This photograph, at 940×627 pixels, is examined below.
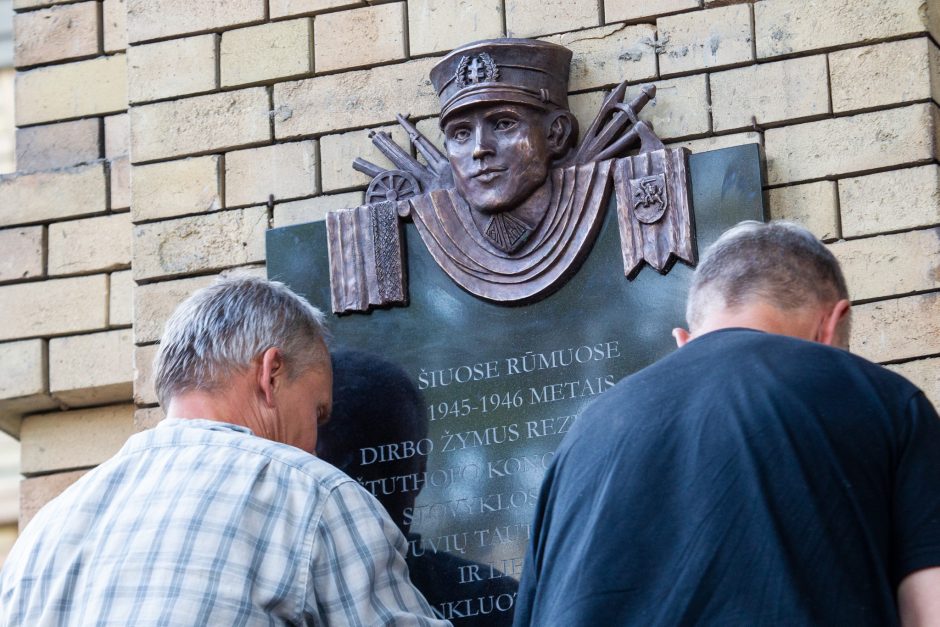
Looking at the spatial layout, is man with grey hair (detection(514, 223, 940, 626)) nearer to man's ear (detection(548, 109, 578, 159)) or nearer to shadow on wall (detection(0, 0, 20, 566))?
man's ear (detection(548, 109, 578, 159))

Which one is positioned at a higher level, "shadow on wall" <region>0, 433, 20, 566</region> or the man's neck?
the man's neck

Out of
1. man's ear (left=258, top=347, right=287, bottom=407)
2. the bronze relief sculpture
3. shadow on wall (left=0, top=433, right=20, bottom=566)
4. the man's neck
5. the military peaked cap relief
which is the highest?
the military peaked cap relief

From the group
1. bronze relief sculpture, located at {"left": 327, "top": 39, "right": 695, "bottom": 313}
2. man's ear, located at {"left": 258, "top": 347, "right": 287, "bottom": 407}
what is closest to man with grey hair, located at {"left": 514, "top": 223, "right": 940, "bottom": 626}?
man's ear, located at {"left": 258, "top": 347, "right": 287, "bottom": 407}

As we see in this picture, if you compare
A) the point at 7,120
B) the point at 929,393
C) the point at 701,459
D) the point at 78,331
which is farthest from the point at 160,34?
the point at 7,120

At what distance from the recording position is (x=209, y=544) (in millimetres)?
3033

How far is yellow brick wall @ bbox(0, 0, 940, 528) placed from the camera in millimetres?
4582

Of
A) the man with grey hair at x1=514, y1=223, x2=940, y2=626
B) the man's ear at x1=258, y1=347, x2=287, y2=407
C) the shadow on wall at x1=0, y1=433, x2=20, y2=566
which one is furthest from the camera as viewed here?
the shadow on wall at x1=0, y1=433, x2=20, y2=566

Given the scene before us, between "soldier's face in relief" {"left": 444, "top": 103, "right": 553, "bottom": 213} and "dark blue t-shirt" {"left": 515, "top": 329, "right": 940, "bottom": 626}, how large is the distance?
1.86 metres

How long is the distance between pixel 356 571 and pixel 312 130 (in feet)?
7.96

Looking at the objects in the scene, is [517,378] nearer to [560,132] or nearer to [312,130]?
[560,132]

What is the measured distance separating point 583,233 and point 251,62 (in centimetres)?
138

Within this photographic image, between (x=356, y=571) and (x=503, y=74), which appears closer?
(x=356, y=571)

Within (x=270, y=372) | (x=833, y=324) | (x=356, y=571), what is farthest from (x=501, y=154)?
(x=356, y=571)

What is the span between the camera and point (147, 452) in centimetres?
323
